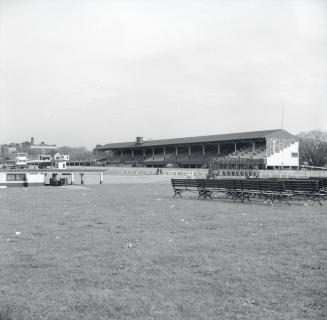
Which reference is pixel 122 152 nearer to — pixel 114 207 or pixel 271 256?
pixel 114 207

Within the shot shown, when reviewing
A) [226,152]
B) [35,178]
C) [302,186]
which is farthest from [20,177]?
[226,152]

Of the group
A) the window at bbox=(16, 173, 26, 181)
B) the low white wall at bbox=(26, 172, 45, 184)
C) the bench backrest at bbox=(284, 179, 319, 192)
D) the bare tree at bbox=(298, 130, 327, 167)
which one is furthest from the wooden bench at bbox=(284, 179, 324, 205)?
the bare tree at bbox=(298, 130, 327, 167)

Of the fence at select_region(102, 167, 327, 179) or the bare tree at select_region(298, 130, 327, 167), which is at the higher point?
the bare tree at select_region(298, 130, 327, 167)

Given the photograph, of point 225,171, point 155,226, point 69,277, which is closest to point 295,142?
point 225,171

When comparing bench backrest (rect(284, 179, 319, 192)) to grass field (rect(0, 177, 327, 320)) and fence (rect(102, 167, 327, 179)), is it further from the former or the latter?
fence (rect(102, 167, 327, 179))

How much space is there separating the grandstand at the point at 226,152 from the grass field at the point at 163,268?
44302mm

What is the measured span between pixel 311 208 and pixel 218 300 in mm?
10073

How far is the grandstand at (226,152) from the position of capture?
181 ft

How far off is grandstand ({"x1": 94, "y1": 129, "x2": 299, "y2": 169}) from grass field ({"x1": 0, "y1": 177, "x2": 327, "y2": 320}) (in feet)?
145

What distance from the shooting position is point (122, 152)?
8606 cm

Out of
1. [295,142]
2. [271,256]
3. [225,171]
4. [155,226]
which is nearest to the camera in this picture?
[271,256]

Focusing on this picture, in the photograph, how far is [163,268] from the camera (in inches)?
233

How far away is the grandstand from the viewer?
55125 mm

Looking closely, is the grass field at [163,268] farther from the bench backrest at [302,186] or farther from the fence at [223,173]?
the fence at [223,173]
